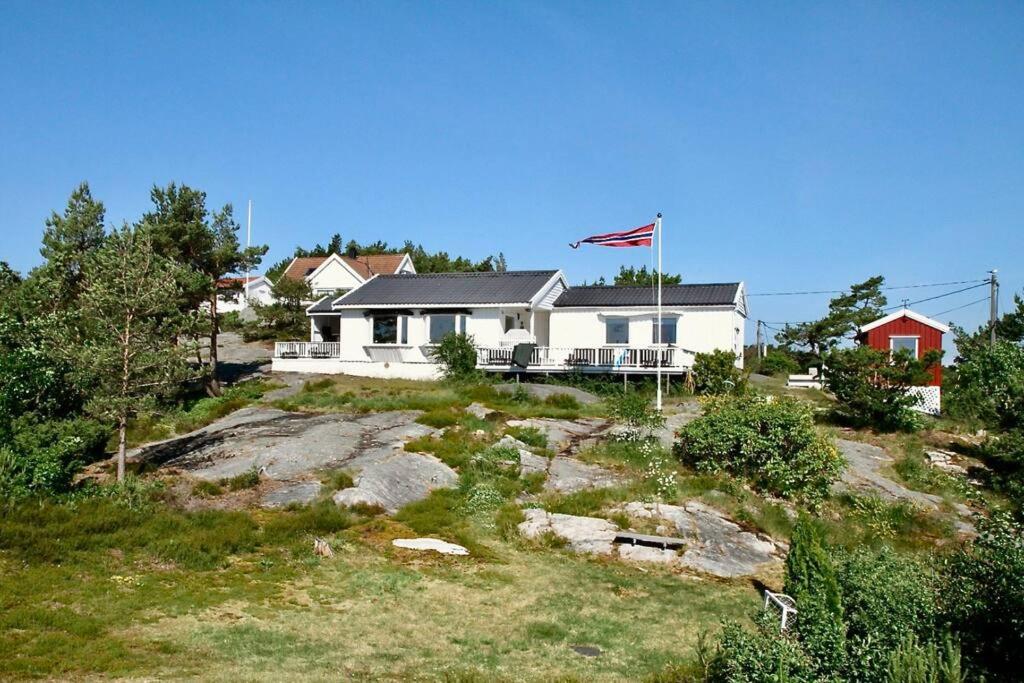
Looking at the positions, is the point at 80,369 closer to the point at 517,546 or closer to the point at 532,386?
the point at 517,546

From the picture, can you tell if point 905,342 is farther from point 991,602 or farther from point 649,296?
point 991,602

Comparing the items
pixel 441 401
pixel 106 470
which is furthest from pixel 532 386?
pixel 106 470

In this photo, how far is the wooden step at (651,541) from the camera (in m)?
15.2

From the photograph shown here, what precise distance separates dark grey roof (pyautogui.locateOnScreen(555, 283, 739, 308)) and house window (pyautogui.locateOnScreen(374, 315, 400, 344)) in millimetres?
8135

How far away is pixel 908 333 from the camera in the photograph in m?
35.7

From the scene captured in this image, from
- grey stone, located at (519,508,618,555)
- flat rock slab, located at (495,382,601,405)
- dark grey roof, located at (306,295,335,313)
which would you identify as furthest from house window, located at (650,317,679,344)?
grey stone, located at (519,508,618,555)

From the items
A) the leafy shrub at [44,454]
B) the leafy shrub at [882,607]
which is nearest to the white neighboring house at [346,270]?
the leafy shrub at [44,454]

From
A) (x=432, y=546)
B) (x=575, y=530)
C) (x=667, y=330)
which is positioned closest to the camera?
(x=432, y=546)

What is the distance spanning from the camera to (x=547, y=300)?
37.6 meters

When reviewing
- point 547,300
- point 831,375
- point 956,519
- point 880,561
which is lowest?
point 956,519

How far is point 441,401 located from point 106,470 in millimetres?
11372

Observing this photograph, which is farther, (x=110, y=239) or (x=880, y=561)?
(x=110, y=239)

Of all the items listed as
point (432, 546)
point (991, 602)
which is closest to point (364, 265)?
point (432, 546)

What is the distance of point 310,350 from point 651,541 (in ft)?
92.7
